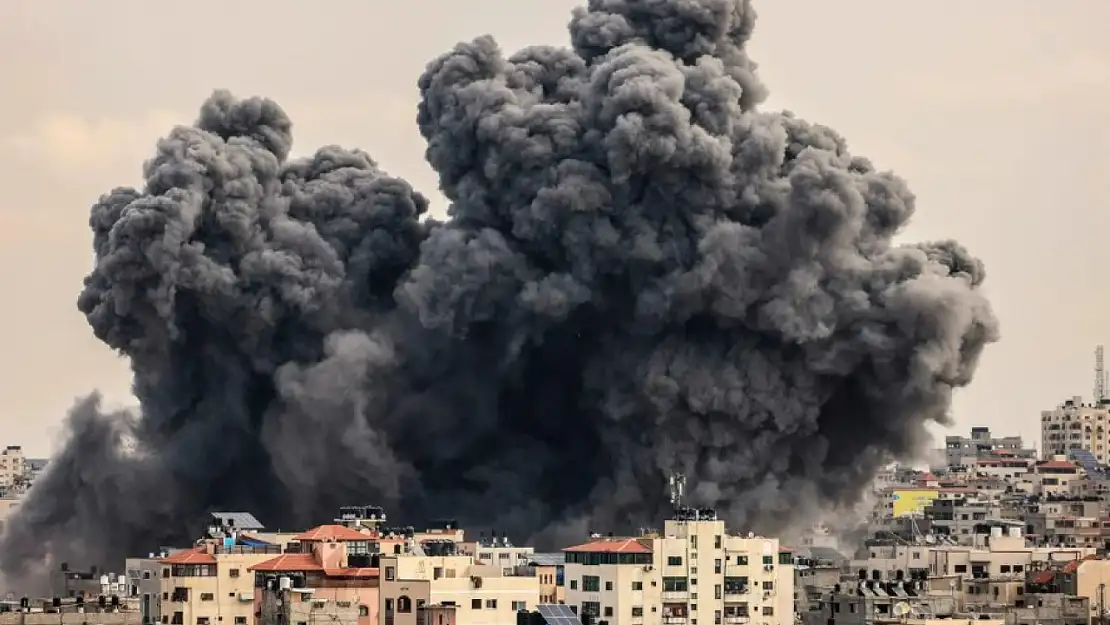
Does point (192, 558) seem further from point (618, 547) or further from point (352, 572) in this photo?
point (618, 547)

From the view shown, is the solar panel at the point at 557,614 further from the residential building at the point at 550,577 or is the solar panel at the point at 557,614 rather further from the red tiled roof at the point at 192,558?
the red tiled roof at the point at 192,558

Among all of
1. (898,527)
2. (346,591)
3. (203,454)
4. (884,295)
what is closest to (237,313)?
(203,454)

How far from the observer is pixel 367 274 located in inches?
3875

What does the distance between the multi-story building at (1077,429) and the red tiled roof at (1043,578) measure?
83785mm

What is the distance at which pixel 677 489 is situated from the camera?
85250 mm

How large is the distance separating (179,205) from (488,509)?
35.1ft

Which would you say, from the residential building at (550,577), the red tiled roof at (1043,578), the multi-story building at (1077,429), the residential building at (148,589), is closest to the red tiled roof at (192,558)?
the residential building at (148,589)

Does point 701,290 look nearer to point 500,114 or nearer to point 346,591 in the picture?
point 500,114

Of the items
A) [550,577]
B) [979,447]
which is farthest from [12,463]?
[550,577]

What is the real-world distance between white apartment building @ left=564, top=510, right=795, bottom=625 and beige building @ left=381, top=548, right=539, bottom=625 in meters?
1.72

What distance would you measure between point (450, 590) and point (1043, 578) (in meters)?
19.1

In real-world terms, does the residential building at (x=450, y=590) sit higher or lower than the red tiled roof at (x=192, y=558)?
lower

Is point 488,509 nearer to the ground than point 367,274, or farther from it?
nearer to the ground

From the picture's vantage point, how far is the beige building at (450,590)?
64875 mm
